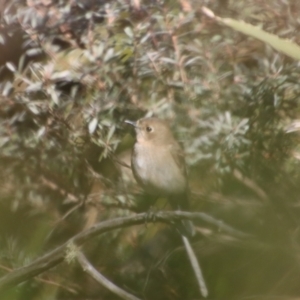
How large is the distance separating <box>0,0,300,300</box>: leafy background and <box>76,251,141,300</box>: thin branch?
0.03 m

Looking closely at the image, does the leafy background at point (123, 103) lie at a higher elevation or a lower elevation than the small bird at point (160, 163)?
higher

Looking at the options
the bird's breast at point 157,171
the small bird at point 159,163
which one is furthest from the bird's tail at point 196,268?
the bird's breast at point 157,171

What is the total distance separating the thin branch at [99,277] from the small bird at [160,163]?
0.60 ft

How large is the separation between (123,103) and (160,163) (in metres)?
0.40

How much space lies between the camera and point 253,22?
1140 mm

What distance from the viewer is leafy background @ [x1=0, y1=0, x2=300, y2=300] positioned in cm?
110

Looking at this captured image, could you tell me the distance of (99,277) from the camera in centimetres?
99

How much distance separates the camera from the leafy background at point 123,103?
1.10 m

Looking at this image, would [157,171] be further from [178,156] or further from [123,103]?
[123,103]

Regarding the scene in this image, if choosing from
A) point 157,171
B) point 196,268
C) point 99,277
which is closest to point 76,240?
point 99,277

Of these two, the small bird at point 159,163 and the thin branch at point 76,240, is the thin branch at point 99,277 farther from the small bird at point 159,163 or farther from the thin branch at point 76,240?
the small bird at point 159,163

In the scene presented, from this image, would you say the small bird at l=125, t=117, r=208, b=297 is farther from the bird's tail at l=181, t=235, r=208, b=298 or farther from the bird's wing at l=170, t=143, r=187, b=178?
the bird's tail at l=181, t=235, r=208, b=298

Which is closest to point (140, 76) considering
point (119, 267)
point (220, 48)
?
point (220, 48)

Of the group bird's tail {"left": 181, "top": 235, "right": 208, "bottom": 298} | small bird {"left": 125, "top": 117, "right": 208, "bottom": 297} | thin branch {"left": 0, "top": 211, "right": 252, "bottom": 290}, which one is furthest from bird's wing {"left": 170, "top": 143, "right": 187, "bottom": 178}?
bird's tail {"left": 181, "top": 235, "right": 208, "bottom": 298}
